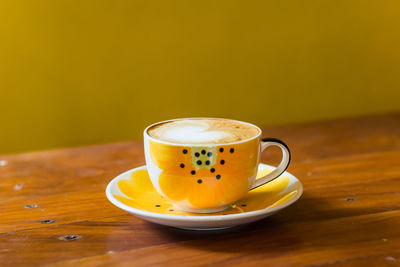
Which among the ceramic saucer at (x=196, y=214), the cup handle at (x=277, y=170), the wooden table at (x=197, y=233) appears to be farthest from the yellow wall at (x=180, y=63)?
the cup handle at (x=277, y=170)

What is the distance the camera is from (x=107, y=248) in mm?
553

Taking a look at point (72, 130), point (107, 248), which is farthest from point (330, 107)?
point (107, 248)

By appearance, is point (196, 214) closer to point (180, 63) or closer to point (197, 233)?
point (197, 233)

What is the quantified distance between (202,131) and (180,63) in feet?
4.43

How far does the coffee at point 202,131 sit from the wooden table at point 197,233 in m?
0.11

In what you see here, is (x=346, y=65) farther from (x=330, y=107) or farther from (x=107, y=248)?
(x=107, y=248)

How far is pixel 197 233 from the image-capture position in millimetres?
584

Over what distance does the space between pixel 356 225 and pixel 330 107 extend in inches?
65.0

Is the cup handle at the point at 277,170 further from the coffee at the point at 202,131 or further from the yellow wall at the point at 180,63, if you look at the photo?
the yellow wall at the point at 180,63

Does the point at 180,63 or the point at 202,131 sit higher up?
the point at 202,131

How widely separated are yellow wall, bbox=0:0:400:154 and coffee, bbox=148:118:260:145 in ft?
4.17

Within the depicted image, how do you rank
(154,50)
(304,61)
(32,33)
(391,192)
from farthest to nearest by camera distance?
(304,61), (154,50), (32,33), (391,192)

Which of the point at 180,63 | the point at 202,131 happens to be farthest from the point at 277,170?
the point at 180,63

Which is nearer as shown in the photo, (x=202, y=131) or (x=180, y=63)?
(x=202, y=131)
